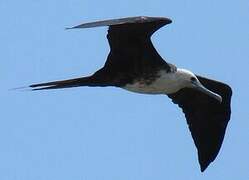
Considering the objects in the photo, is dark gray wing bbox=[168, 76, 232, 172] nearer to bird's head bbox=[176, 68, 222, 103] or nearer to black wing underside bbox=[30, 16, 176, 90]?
bird's head bbox=[176, 68, 222, 103]

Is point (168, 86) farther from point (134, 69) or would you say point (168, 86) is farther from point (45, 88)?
point (45, 88)

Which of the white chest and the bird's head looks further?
the bird's head

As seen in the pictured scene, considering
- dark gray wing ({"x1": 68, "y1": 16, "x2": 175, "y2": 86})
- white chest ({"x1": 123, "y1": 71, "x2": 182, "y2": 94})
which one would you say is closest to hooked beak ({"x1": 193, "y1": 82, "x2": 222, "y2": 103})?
white chest ({"x1": 123, "y1": 71, "x2": 182, "y2": 94})

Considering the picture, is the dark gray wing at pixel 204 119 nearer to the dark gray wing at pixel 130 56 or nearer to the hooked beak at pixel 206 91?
the hooked beak at pixel 206 91

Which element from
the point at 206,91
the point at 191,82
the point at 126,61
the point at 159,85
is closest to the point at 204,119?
the point at 206,91

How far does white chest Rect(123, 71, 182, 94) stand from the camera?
10.0 meters

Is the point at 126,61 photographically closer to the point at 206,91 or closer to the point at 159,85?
the point at 159,85

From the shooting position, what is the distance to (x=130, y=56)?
393 inches

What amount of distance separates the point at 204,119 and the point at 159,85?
47.1 inches

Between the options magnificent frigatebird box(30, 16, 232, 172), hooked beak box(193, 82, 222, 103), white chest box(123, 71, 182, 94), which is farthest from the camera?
hooked beak box(193, 82, 222, 103)

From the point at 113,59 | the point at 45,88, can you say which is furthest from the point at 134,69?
the point at 45,88

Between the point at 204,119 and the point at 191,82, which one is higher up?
the point at 191,82

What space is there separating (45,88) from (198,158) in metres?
2.05

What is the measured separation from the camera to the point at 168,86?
10.2m
